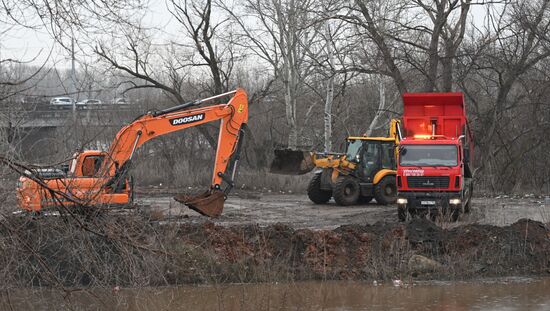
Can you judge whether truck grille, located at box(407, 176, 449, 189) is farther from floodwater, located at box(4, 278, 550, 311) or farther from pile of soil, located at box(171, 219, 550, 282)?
floodwater, located at box(4, 278, 550, 311)

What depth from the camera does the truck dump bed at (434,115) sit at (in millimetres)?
23594

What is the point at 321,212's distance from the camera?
25.3 m

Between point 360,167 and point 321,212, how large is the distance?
2374 mm

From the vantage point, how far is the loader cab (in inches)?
1045

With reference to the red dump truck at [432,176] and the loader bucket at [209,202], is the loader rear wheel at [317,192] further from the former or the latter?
the loader bucket at [209,202]

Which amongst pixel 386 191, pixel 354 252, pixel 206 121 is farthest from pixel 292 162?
pixel 354 252

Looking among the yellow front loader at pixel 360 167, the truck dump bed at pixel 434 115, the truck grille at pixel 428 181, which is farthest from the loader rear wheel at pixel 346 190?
the truck grille at pixel 428 181

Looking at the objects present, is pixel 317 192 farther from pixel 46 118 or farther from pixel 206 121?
pixel 46 118

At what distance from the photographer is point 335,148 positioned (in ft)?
137

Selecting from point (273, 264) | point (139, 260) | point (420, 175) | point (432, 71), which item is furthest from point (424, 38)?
point (139, 260)

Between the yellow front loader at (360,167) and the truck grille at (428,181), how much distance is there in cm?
474

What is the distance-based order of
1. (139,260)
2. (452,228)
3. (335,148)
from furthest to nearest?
(335,148) < (452,228) < (139,260)

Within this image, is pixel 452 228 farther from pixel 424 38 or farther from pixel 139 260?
pixel 424 38

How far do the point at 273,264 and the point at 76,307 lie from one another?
23.7 feet
